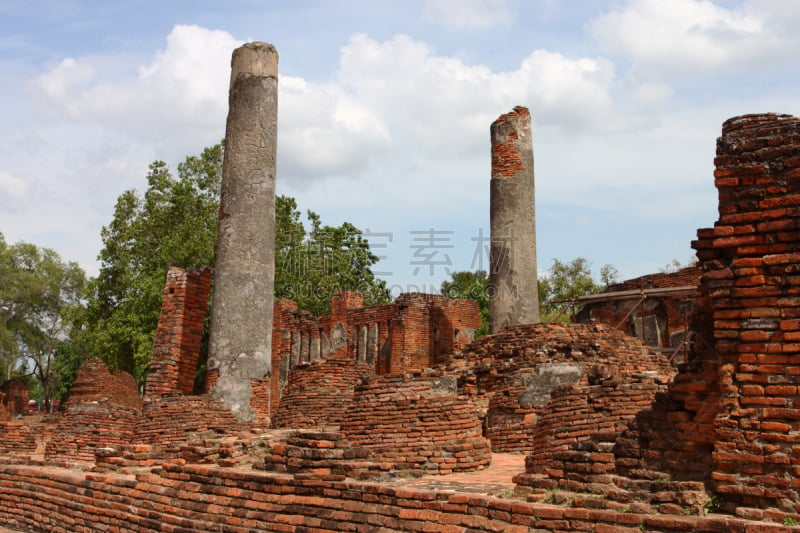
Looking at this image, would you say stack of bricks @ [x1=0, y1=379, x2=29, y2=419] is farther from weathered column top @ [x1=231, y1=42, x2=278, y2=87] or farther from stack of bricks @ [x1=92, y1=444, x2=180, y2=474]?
stack of bricks @ [x1=92, y1=444, x2=180, y2=474]

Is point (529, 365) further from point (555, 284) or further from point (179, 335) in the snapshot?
point (555, 284)

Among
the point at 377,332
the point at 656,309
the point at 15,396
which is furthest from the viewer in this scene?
the point at 15,396

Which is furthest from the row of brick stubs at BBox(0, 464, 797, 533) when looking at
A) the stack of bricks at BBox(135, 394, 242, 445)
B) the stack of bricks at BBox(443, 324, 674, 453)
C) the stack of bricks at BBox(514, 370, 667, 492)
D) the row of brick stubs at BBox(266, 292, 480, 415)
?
the row of brick stubs at BBox(266, 292, 480, 415)

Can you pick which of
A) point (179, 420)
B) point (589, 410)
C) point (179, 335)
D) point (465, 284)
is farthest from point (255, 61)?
point (465, 284)

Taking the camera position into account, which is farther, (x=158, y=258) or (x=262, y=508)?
(x=158, y=258)

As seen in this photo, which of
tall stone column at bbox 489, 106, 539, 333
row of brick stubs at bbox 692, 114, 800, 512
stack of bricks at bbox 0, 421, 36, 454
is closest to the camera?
row of brick stubs at bbox 692, 114, 800, 512

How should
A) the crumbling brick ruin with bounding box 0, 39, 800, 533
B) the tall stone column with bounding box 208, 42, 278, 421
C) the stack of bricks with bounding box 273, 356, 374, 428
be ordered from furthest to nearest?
1. the tall stone column with bounding box 208, 42, 278, 421
2. the stack of bricks with bounding box 273, 356, 374, 428
3. the crumbling brick ruin with bounding box 0, 39, 800, 533

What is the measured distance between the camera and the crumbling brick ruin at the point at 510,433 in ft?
13.3

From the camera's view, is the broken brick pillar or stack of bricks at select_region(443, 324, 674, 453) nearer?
stack of bricks at select_region(443, 324, 674, 453)

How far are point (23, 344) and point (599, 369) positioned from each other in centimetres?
3176

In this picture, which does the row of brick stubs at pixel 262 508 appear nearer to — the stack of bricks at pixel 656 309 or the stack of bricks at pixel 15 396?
the stack of bricks at pixel 656 309

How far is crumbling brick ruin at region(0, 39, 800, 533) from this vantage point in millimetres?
4059

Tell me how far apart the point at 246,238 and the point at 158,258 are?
11.7m

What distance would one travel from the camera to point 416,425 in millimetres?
7891
